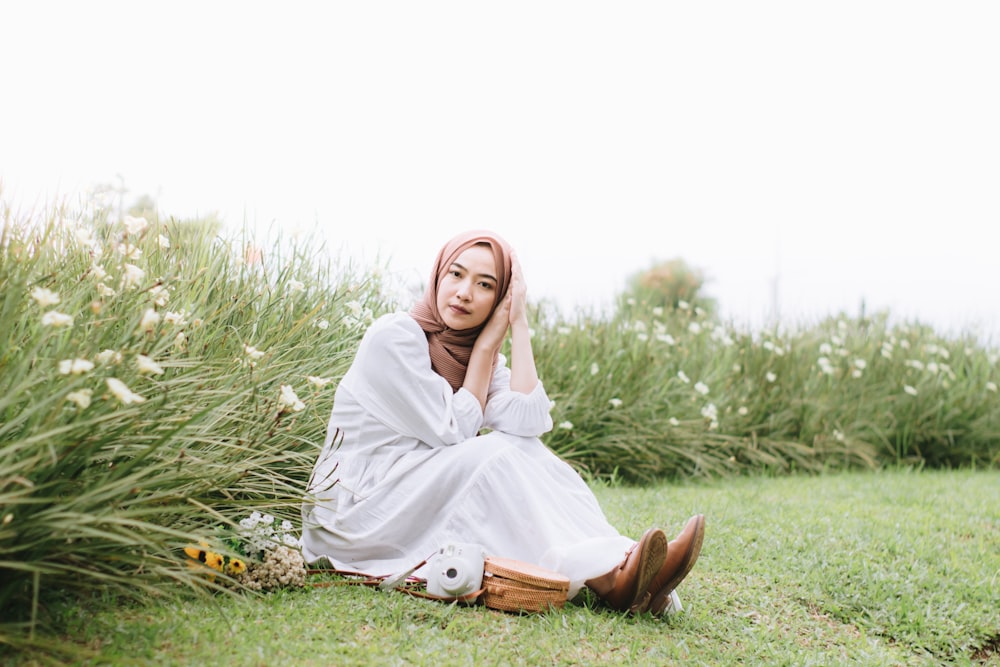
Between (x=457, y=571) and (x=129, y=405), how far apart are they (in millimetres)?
1264

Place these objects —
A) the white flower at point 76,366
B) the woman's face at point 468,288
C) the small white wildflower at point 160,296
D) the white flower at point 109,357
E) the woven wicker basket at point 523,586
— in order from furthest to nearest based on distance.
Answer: the woman's face at point 468,288 → the woven wicker basket at point 523,586 → the small white wildflower at point 160,296 → the white flower at point 109,357 → the white flower at point 76,366

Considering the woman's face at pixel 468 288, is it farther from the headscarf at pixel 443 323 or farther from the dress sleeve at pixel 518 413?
the dress sleeve at pixel 518 413

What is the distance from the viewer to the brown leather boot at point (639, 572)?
116 inches

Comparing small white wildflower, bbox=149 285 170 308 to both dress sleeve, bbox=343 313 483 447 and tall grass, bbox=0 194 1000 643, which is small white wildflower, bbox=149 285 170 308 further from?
dress sleeve, bbox=343 313 483 447

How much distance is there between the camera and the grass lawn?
107 inches

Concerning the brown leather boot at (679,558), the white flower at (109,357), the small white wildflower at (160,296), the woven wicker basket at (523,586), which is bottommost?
the woven wicker basket at (523,586)

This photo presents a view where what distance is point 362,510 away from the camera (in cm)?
336

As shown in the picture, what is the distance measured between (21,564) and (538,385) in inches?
78.7

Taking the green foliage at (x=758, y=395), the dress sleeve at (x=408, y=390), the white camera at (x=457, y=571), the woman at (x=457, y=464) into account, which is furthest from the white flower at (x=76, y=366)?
the green foliage at (x=758, y=395)

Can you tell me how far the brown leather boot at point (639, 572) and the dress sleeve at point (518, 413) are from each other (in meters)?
0.65

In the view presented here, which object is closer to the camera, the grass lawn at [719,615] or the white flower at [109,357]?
the white flower at [109,357]

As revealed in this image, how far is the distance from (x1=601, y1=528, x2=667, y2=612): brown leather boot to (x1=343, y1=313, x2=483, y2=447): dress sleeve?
0.80m

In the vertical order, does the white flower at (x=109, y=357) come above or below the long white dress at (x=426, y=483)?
above

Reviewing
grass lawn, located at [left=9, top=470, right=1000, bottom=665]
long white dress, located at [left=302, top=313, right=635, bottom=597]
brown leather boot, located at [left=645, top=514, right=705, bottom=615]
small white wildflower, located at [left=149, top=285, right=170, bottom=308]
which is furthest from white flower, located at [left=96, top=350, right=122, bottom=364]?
brown leather boot, located at [left=645, top=514, right=705, bottom=615]
